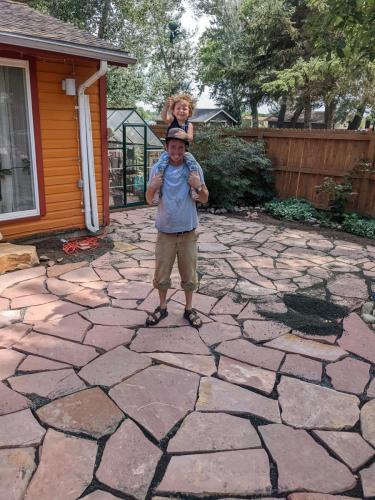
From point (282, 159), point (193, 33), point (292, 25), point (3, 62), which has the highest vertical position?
point (193, 33)

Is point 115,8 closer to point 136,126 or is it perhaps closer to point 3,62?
point 136,126

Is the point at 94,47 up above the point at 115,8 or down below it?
below

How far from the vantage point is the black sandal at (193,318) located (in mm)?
3418

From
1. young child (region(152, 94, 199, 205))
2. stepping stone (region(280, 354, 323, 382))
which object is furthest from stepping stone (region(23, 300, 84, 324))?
stepping stone (region(280, 354, 323, 382))

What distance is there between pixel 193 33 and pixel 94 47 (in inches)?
1087

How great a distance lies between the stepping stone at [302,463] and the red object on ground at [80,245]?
378cm

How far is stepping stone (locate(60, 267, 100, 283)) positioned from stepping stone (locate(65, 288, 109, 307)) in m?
0.29

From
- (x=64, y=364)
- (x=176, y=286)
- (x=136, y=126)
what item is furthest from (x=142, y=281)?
(x=136, y=126)

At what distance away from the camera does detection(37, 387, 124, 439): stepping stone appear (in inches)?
87.4

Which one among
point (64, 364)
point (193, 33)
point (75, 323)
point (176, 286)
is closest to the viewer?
point (64, 364)

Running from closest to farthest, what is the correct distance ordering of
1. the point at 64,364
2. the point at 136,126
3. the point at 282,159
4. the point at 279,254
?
the point at 64,364, the point at 279,254, the point at 136,126, the point at 282,159

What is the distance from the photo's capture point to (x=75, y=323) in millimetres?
3424

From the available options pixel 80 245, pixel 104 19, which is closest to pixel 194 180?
pixel 80 245

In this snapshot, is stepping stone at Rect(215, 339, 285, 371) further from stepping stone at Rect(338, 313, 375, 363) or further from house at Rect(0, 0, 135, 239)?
house at Rect(0, 0, 135, 239)
